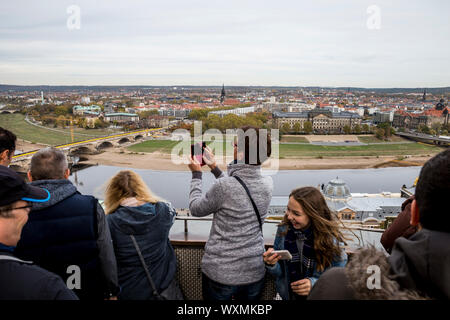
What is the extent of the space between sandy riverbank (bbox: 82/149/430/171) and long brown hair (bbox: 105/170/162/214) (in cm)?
1139

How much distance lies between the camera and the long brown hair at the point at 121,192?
0.75 meters

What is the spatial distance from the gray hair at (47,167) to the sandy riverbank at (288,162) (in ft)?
37.5

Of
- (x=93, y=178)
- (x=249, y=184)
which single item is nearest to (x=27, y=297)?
(x=249, y=184)

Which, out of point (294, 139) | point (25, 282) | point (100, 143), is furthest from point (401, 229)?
point (294, 139)

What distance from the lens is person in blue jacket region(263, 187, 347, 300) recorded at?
0.70 m

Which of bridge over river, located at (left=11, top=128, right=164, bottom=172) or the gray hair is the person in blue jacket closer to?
the gray hair

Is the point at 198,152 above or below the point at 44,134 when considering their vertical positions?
above

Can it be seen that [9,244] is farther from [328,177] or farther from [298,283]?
[328,177]

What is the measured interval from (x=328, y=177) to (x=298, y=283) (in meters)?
11.1

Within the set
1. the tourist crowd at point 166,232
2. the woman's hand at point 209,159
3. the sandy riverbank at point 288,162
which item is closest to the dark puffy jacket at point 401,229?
A: the tourist crowd at point 166,232

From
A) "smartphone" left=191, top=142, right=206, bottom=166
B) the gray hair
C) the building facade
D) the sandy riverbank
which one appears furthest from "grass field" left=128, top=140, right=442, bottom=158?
the gray hair

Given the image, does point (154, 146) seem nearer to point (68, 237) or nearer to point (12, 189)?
point (68, 237)

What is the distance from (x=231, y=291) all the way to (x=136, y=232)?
25 centimetres

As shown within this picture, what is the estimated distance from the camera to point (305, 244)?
724mm
